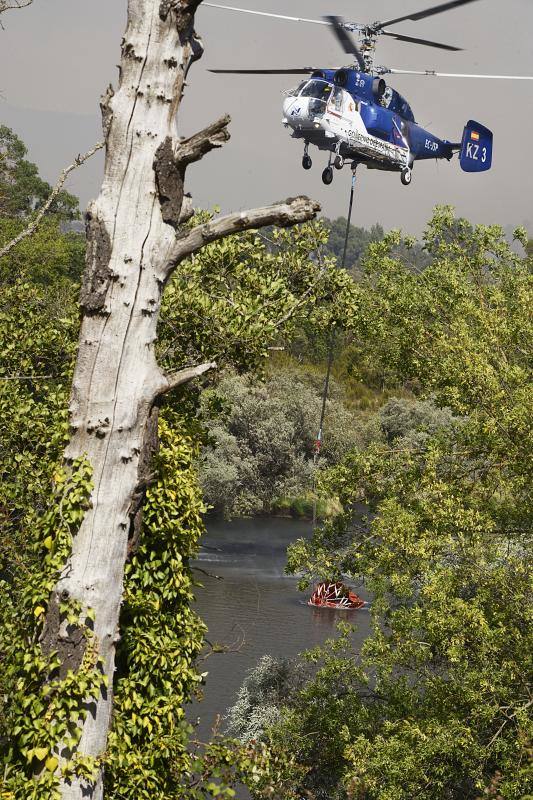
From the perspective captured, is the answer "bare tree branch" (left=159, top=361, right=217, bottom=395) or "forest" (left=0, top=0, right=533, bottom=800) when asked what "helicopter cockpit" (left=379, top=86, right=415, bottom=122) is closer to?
"forest" (left=0, top=0, right=533, bottom=800)

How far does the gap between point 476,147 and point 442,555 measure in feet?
55.7

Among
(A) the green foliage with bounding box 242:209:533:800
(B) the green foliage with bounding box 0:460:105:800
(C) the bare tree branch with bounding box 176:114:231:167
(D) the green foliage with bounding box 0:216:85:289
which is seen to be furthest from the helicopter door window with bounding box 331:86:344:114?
(D) the green foliage with bounding box 0:216:85:289

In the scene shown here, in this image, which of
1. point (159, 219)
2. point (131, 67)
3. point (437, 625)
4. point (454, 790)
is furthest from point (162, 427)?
point (454, 790)

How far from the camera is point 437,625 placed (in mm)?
12109

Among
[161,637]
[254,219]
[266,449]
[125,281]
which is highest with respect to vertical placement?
[254,219]

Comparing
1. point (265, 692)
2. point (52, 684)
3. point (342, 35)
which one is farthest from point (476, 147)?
point (52, 684)

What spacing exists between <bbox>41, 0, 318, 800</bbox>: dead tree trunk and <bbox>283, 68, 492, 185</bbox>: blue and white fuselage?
16.7m

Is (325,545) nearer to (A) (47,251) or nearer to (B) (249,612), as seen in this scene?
(B) (249,612)

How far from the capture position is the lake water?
24078 millimetres

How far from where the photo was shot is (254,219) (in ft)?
21.6

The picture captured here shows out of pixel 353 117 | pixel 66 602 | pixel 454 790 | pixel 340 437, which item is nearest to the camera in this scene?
pixel 66 602

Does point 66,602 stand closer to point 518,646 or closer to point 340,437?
point 518,646

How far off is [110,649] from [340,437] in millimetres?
41497

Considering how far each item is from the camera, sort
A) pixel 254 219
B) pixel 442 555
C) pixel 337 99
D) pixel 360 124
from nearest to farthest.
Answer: pixel 254 219 < pixel 442 555 < pixel 337 99 < pixel 360 124
